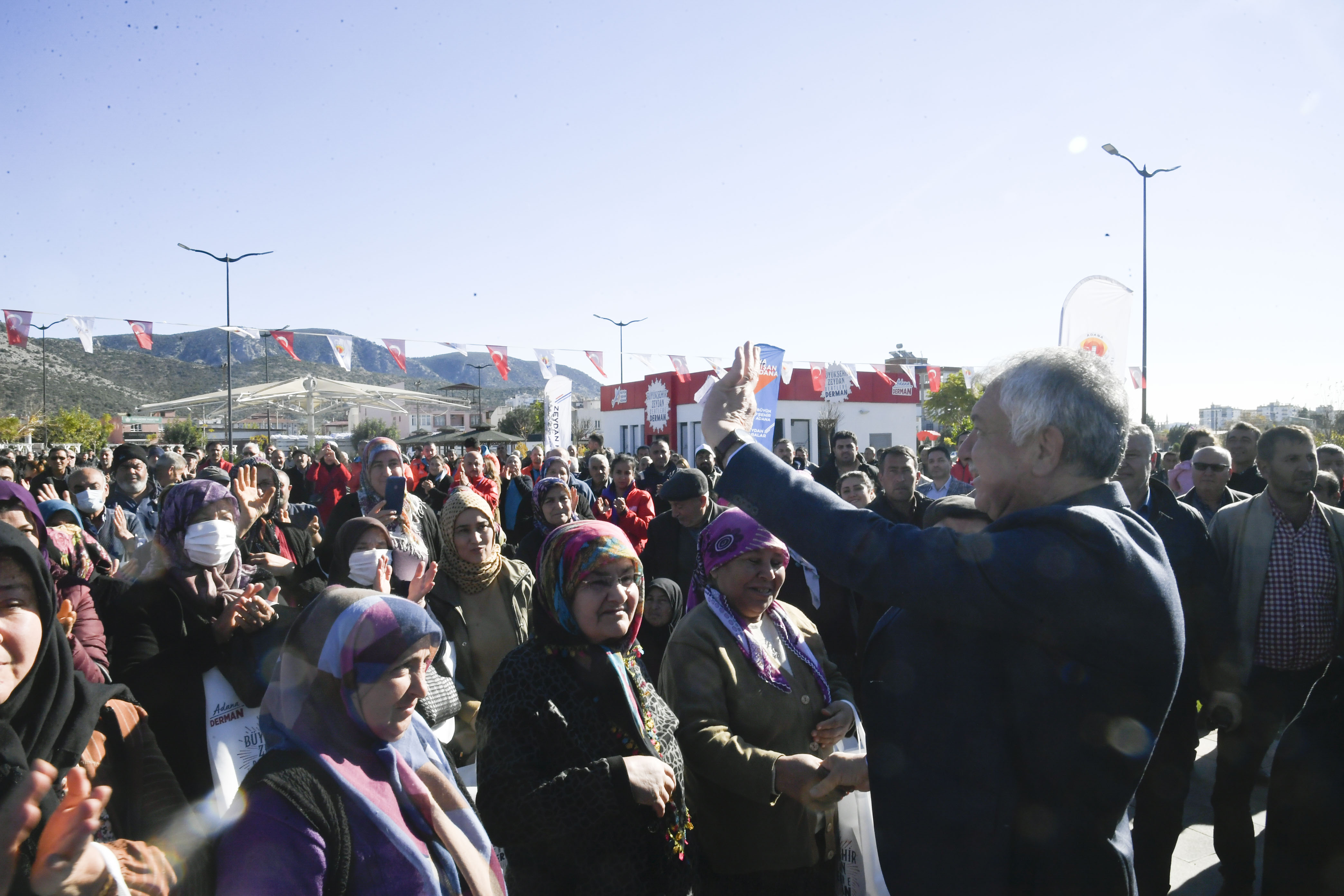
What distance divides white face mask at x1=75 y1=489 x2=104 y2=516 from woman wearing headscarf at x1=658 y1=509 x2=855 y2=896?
5.87 meters

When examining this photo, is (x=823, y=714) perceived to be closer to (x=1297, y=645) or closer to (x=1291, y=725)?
(x=1291, y=725)

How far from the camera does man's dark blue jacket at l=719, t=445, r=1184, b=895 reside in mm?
1340

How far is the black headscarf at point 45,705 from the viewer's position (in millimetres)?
1664

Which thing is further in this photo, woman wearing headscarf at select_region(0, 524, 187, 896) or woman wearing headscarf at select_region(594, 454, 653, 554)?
woman wearing headscarf at select_region(594, 454, 653, 554)

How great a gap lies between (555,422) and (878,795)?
43.2 feet

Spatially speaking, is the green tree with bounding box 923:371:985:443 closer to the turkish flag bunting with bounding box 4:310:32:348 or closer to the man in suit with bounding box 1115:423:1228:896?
the turkish flag bunting with bounding box 4:310:32:348

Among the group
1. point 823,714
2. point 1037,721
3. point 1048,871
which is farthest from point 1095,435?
point 823,714

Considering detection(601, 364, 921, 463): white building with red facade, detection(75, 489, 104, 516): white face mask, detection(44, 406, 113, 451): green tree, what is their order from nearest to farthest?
detection(75, 489, 104, 516): white face mask
detection(601, 364, 921, 463): white building with red facade
detection(44, 406, 113, 451): green tree

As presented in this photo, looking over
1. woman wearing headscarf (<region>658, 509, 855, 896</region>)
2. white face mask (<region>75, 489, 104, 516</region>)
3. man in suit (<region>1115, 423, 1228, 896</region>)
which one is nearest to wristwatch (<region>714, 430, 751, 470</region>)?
woman wearing headscarf (<region>658, 509, 855, 896</region>)

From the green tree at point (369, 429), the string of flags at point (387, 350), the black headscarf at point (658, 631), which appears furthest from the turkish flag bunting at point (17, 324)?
the green tree at point (369, 429)

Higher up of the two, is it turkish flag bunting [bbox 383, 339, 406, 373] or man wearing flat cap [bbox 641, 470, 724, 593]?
turkish flag bunting [bbox 383, 339, 406, 373]

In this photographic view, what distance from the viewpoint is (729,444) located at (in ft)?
5.22

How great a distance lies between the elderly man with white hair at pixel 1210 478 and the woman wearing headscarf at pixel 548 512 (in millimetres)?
4331

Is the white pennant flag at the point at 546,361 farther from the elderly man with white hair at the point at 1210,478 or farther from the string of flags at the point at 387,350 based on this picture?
the elderly man with white hair at the point at 1210,478
